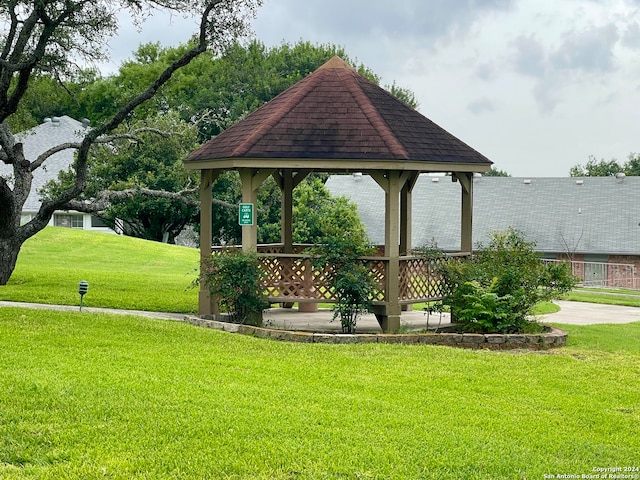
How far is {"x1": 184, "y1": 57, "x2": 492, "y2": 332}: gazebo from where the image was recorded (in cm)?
1805

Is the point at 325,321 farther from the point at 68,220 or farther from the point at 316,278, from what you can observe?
the point at 68,220

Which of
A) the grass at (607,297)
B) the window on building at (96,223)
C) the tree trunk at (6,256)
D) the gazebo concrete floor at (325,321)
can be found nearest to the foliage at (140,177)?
the window on building at (96,223)

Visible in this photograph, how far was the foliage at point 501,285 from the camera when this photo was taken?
1741 cm

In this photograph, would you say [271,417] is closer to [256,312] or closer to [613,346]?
[256,312]

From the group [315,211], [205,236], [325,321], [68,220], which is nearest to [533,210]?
[315,211]

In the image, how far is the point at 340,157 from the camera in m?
18.0

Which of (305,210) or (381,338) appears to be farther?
(305,210)

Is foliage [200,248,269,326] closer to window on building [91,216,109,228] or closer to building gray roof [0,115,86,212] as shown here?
building gray roof [0,115,86,212]

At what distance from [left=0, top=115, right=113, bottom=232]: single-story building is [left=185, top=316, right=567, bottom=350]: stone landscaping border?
1409 inches

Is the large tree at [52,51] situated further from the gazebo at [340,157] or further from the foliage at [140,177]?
the foliage at [140,177]

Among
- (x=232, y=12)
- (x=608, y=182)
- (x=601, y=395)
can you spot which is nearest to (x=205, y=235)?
(x=232, y=12)

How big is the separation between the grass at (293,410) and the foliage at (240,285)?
2583 millimetres

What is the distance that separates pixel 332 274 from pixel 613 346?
5.26m

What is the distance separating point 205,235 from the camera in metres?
20.2
